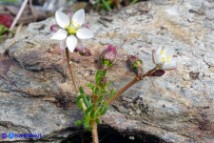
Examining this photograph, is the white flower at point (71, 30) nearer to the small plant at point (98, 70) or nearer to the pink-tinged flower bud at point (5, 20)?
the small plant at point (98, 70)

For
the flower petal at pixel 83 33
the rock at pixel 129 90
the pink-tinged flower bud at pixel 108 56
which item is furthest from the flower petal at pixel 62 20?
the rock at pixel 129 90

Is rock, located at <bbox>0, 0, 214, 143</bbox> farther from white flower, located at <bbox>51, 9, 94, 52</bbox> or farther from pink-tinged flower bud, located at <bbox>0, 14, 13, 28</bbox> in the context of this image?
pink-tinged flower bud, located at <bbox>0, 14, 13, 28</bbox>

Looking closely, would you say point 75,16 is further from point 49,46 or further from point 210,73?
point 210,73

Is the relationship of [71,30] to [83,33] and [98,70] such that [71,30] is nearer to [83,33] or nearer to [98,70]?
[83,33]

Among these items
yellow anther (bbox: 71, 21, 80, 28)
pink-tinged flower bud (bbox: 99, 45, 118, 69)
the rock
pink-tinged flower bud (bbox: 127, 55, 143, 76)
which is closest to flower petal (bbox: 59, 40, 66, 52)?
yellow anther (bbox: 71, 21, 80, 28)

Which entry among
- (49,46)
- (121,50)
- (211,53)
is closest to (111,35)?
(121,50)

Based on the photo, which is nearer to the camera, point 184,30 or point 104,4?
point 184,30
